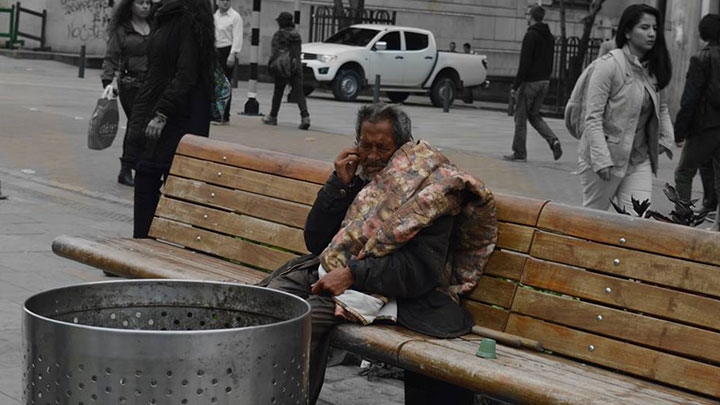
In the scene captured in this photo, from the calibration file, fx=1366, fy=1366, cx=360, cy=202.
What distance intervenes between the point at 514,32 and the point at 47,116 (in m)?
25.0

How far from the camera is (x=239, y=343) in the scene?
9.89 ft

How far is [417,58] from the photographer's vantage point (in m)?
28.4

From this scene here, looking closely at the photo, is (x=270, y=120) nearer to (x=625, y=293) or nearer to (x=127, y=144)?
(x=127, y=144)

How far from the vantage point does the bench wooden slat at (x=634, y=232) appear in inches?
179

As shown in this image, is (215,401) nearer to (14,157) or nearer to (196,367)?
(196,367)

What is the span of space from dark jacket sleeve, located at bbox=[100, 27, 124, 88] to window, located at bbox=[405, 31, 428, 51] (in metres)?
17.8

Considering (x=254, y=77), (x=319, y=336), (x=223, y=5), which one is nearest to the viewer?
(x=319, y=336)

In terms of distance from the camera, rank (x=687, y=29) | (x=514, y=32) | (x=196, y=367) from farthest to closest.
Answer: (x=514, y=32)
(x=687, y=29)
(x=196, y=367)

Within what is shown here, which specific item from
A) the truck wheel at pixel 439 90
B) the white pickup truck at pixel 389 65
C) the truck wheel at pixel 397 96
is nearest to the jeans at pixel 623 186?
the white pickup truck at pixel 389 65

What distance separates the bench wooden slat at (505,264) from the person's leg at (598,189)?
2.19 metres

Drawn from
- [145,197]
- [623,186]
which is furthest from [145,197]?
[623,186]

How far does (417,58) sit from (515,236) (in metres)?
23.4

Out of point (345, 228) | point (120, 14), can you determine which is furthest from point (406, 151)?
point (120, 14)

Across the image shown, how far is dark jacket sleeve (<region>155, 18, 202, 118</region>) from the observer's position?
7.31 meters
